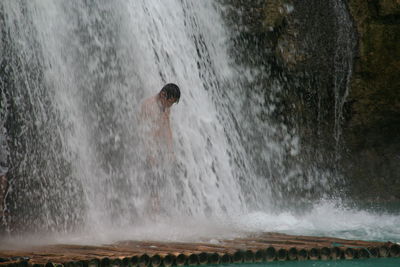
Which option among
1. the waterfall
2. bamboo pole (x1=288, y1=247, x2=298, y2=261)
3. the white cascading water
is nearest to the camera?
bamboo pole (x1=288, y1=247, x2=298, y2=261)

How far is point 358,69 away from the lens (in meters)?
9.02

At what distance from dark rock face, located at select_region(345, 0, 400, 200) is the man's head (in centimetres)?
374

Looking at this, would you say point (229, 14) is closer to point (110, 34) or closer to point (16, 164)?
point (110, 34)

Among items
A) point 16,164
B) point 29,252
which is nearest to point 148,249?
point 29,252

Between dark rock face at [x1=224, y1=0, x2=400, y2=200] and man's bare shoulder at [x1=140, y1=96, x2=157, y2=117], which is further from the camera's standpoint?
dark rock face at [x1=224, y1=0, x2=400, y2=200]

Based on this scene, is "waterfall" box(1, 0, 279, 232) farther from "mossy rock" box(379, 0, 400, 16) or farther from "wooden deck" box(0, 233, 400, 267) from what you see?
"mossy rock" box(379, 0, 400, 16)

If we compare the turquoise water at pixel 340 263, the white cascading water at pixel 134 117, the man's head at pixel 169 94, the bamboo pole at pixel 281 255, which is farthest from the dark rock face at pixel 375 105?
the bamboo pole at pixel 281 255

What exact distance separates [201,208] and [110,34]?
241 cm

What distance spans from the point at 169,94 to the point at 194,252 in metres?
2.32

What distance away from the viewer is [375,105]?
9.16 m

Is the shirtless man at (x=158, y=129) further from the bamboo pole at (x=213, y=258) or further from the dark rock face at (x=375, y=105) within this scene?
the dark rock face at (x=375, y=105)

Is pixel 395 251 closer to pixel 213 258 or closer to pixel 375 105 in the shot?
pixel 213 258

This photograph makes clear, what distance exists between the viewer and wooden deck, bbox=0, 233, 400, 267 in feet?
13.5

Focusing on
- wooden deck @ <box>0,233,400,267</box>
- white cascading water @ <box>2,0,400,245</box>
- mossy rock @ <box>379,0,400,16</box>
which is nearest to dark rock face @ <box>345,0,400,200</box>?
mossy rock @ <box>379,0,400,16</box>
